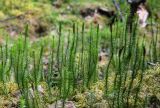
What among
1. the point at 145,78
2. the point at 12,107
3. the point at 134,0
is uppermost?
the point at 134,0

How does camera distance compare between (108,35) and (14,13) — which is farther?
(14,13)

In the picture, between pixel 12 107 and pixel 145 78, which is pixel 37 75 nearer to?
pixel 12 107

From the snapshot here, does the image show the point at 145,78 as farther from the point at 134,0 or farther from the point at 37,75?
the point at 134,0

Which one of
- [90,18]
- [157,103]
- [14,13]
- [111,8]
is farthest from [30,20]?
[157,103]

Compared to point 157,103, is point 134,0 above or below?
above

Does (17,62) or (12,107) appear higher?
(17,62)

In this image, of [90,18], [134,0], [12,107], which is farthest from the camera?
[90,18]

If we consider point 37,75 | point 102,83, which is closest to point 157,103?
point 102,83

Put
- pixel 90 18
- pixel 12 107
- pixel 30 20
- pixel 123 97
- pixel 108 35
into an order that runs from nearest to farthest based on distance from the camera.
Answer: pixel 123 97, pixel 12 107, pixel 108 35, pixel 30 20, pixel 90 18

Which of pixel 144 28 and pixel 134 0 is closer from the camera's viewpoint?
pixel 134 0
